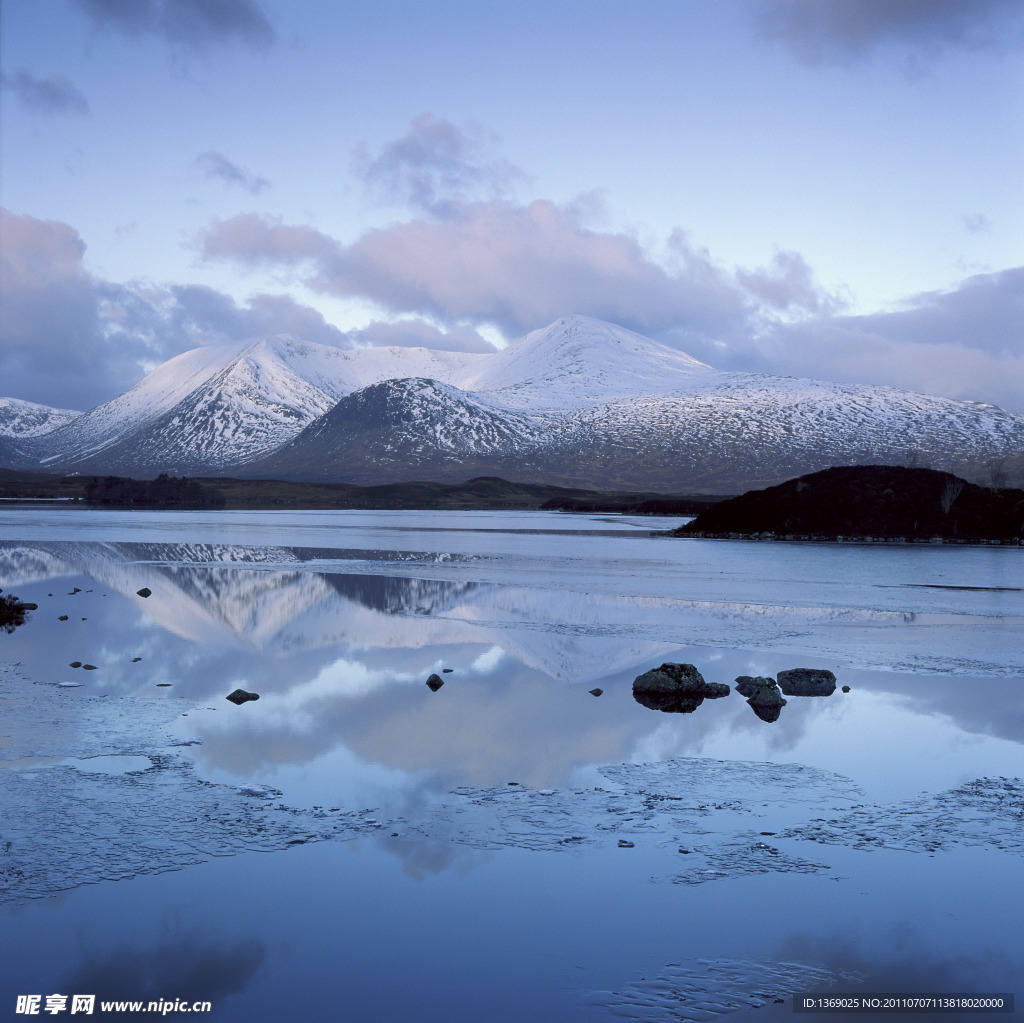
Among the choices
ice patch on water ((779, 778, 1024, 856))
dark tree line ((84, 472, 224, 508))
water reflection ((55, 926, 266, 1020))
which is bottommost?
water reflection ((55, 926, 266, 1020))

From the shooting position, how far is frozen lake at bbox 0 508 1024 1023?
28.3 feet

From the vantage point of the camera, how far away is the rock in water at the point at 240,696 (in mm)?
18234

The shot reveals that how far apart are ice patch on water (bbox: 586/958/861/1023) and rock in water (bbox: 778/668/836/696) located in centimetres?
1161

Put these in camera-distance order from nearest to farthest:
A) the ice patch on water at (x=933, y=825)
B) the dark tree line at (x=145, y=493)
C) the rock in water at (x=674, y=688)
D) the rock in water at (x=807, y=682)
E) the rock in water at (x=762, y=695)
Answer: the ice patch on water at (x=933, y=825)
the rock in water at (x=762, y=695)
the rock in water at (x=674, y=688)
the rock in water at (x=807, y=682)
the dark tree line at (x=145, y=493)

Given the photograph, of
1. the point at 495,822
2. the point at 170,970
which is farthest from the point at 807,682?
the point at 170,970

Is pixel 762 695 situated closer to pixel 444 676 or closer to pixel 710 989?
pixel 444 676

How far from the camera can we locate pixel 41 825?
1166 centimetres

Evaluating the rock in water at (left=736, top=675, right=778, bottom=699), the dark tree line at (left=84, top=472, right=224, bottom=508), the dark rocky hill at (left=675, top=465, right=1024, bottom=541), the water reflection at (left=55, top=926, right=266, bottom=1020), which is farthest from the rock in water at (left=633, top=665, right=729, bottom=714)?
the dark tree line at (left=84, top=472, right=224, bottom=508)

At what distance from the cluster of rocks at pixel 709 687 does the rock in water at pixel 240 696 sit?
741 centimetres

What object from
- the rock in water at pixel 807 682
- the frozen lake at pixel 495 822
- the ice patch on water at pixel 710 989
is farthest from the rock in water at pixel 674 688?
the ice patch on water at pixel 710 989

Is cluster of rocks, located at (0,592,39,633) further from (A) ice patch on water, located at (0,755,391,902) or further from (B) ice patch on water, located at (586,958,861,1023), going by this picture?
(B) ice patch on water, located at (586,958,861,1023)

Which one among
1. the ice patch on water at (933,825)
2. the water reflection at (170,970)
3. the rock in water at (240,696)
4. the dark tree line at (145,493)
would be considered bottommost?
the water reflection at (170,970)

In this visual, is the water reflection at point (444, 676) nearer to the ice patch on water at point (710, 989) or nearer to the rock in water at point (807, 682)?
the rock in water at point (807, 682)

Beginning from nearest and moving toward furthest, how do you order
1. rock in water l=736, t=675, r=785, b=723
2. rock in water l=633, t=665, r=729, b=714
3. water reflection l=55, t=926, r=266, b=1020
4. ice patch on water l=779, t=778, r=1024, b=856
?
water reflection l=55, t=926, r=266, b=1020 < ice patch on water l=779, t=778, r=1024, b=856 < rock in water l=736, t=675, r=785, b=723 < rock in water l=633, t=665, r=729, b=714
